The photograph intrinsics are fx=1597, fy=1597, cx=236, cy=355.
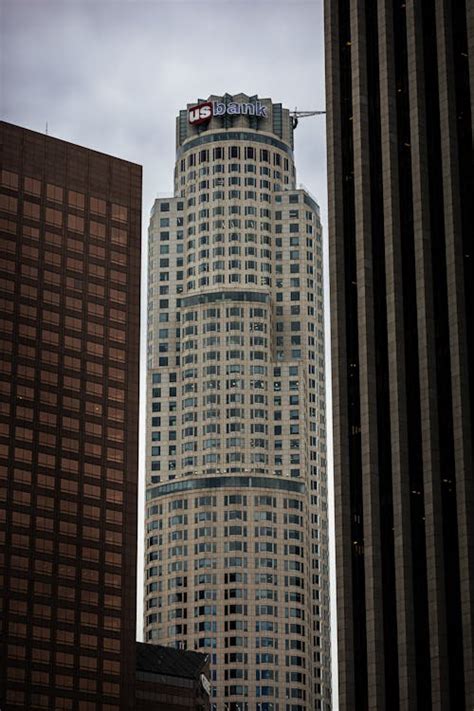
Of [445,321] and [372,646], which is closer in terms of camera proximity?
[372,646]

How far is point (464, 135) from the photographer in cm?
18150

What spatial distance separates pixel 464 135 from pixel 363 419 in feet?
116

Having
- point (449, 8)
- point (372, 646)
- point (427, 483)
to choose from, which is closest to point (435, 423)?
point (427, 483)

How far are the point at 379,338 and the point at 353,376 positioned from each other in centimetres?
508

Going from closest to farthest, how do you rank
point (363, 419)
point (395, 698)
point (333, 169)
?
point (395, 698)
point (363, 419)
point (333, 169)

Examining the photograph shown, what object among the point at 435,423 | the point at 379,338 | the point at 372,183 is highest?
the point at 372,183

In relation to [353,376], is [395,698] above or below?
below

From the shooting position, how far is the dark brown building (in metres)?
161

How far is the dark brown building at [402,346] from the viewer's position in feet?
529

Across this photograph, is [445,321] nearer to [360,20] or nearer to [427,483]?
[427,483]

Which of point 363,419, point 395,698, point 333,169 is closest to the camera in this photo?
point 395,698

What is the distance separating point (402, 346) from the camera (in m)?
173

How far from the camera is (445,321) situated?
173 metres

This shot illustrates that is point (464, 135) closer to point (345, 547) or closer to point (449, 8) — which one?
point (449, 8)
